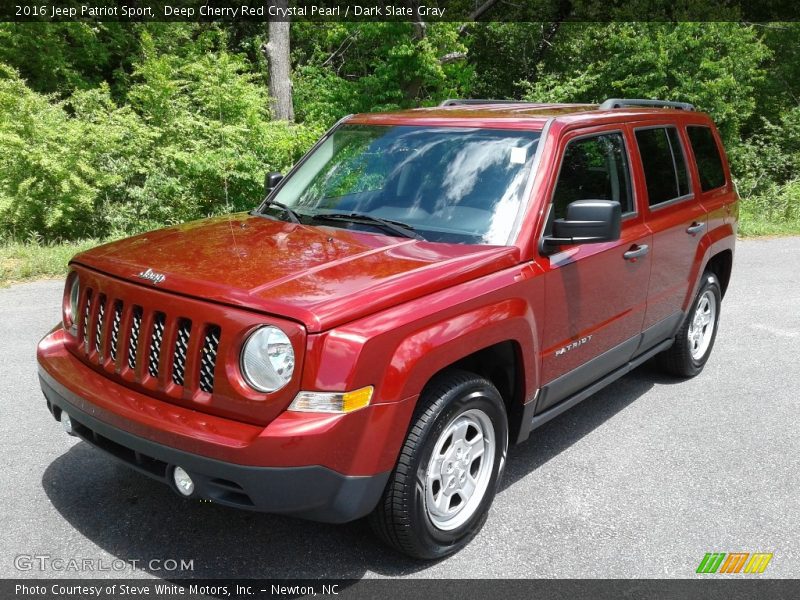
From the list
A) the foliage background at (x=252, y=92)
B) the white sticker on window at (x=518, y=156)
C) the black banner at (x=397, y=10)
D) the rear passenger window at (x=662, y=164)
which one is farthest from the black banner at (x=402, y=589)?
the black banner at (x=397, y=10)

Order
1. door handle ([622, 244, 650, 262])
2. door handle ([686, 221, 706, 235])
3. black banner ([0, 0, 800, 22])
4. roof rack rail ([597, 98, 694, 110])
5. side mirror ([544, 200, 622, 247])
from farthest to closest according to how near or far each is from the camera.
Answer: black banner ([0, 0, 800, 22]), door handle ([686, 221, 706, 235]), roof rack rail ([597, 98, 694, 110]), door handle ([622, 244, 650, 262]), side mirror ([544, 200, 622, 247])

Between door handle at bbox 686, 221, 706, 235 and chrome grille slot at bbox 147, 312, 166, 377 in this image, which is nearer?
chrome grille slot at bbox 147, 312, 166, 377

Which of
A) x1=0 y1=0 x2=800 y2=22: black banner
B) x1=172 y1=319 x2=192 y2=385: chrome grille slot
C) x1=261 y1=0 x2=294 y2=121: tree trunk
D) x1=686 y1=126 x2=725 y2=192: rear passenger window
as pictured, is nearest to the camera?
x1=172 y1=319 x2=192 y2=385: chrome grille slot

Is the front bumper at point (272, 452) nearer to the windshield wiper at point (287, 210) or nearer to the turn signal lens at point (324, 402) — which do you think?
the turn signal lens at point (324, 402)

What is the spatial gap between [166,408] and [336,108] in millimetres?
15497

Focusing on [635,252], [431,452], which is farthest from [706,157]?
[431,452]

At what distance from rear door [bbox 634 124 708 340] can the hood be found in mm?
1578

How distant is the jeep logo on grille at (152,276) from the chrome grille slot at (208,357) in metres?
0.38

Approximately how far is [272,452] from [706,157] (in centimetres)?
437

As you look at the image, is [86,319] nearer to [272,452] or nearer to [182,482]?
[182,482]

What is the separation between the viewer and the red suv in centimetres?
282

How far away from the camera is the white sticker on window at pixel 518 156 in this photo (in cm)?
396

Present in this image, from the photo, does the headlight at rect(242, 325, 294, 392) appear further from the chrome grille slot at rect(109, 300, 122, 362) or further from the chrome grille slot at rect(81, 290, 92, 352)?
the chrome grille slot at rect(81, 290, 92, 352)

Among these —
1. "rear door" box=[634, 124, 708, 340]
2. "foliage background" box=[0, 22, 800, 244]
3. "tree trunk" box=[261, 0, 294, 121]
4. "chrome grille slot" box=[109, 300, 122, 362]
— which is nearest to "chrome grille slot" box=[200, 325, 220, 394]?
"chrome grille slot" box=[109, 300, 122, 362]
